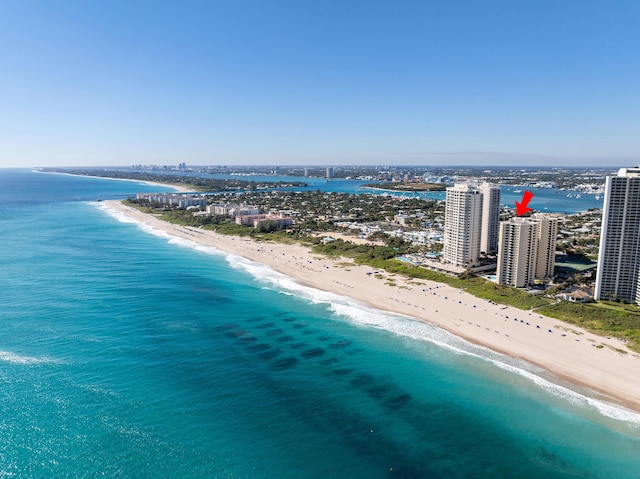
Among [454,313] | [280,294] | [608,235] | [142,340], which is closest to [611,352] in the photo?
[454,313]

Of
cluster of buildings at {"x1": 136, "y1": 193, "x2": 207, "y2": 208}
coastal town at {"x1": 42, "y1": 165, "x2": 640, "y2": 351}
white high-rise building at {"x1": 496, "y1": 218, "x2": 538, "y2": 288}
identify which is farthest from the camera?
cluster of buildings at {"x1": 136, "y1": 193, "x2": 207, "y2": 208}

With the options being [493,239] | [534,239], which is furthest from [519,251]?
[493,239]

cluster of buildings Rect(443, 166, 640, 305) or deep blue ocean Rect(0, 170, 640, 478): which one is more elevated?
cluster of buildings Rect(443, 166, 640, 305)

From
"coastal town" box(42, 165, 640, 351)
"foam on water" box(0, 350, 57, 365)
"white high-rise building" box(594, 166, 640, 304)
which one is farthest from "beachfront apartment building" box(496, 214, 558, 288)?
"foam on water" box(0, 350, 57, 365)

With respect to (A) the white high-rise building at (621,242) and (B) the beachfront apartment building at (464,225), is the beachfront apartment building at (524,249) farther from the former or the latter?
(B) the beachfront apartment building at (464,225)

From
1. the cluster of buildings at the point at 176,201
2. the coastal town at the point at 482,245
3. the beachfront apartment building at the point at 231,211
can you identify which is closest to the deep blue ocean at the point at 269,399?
the coastal town at the point at 482,245

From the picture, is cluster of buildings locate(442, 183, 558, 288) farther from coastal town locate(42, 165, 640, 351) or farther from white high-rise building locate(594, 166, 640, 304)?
white high-rise building locate(594, 166, 640, 304)

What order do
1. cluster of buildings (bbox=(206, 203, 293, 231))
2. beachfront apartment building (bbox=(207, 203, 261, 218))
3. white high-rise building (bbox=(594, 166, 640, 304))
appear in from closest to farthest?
white high-rise building (bbox=(594, 166, 640, 304)) → cluster of buildings (bbox=(206, 203, 293, 231)) → beachfront apartment building (bbox=(207, 203, 261, 218))
